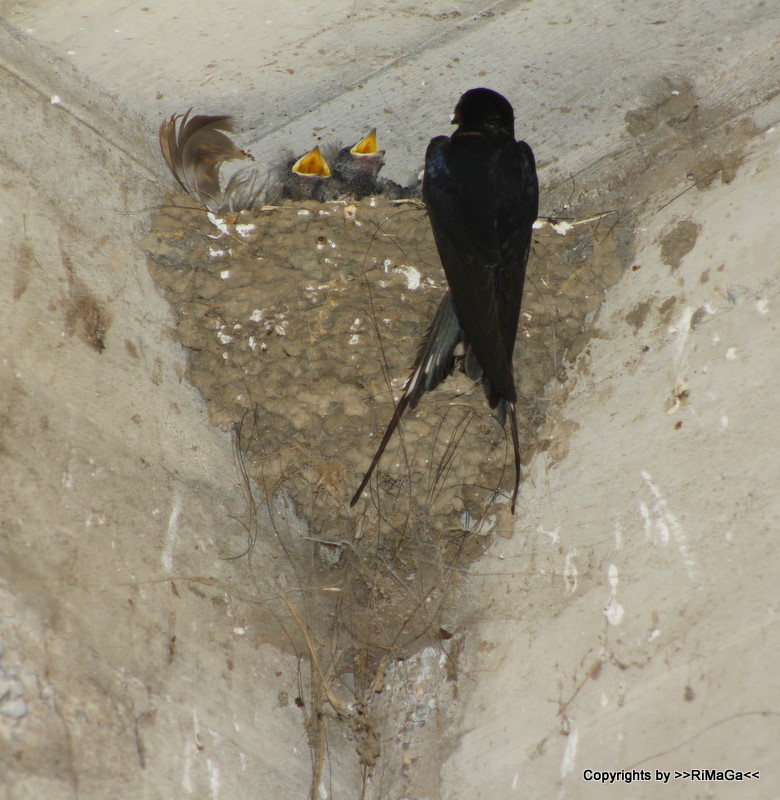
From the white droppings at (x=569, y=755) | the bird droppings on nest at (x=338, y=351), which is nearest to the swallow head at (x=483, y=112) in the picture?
the bird droppings on nest at (x=338, y=351)

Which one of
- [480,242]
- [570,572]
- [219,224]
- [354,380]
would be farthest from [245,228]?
[570,572]

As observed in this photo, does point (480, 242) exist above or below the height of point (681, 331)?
above

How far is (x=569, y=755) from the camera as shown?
2436 millimetres

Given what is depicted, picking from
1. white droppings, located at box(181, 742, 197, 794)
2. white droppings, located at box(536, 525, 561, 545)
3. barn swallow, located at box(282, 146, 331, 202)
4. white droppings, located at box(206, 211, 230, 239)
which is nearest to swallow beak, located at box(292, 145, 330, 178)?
barn swallow, located at box(282, 146, 331, 202)

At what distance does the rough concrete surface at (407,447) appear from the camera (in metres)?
2.22

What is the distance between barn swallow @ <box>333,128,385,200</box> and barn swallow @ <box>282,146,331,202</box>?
0.17 feet

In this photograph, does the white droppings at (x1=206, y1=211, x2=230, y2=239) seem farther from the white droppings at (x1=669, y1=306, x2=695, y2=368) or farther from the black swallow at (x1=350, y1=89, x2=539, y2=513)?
the white droppings at (x1=669, y1=306, x2=695, y2=368)

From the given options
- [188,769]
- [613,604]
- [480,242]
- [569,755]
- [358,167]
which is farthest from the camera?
[358,167]

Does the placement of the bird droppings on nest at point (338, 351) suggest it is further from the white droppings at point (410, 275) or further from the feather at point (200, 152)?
the feather at point (200, 152)

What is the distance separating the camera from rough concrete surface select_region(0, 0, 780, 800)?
2.22 meters

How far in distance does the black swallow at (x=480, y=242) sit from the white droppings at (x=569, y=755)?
0.73 metres

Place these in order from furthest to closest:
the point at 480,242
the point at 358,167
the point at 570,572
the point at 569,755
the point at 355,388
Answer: the point at 358,167 < the point at 355,388 < the point at 480,242 < the point at 570,572 < the point at 569,755

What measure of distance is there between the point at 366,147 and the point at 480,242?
31.2 inches

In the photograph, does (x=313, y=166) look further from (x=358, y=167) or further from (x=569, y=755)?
(x=569, y=755)
